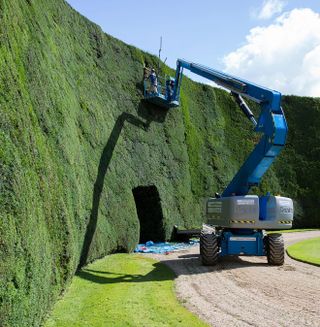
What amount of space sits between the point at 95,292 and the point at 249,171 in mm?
9574

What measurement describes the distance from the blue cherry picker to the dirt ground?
→ 73 cm

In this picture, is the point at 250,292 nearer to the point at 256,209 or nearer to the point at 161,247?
the point at 256,209

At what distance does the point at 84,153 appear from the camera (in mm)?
18109

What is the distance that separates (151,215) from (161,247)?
135 inches

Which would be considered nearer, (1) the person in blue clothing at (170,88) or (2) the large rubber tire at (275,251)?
(2) the large rubber tire at (275,251)

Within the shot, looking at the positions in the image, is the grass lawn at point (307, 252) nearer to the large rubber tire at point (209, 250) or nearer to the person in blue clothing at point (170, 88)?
Answer: the large rubber tire at point (209, 250)

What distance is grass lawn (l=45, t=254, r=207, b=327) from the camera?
9.57 metres

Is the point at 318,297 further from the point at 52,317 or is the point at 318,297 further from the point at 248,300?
the point at 52,317

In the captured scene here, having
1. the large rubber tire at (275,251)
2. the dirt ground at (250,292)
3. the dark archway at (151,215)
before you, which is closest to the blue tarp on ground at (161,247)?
the dark archway at (151,215)

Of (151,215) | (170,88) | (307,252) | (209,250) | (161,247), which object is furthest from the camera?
(170,88)

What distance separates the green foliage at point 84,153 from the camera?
26.7 ft

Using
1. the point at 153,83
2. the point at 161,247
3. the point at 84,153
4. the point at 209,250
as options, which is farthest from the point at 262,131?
the point at 153,83

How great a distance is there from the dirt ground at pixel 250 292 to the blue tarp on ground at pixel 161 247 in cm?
392

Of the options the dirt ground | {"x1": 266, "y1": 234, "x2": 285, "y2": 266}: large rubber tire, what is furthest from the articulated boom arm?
the dirt ground
